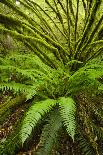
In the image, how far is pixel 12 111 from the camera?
3488mm

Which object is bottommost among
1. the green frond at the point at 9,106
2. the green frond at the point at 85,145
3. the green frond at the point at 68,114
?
the green frond at the point at 85,145

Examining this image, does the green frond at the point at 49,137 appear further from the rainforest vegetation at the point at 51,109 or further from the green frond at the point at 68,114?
the green frond at the point at 68,114

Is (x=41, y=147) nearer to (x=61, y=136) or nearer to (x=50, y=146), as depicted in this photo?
(x=50, y=146)

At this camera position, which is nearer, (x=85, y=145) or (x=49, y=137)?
(x=49, y=137)

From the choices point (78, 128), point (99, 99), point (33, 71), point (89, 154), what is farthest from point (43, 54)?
point (89, 154)

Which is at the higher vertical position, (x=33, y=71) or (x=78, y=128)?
(x=33, y=71)

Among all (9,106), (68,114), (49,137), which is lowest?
(49,137)

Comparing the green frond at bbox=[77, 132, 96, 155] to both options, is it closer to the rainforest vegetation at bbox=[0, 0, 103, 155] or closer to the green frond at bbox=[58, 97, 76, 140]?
the rainforest vegetation at bbox=[0, 0, 103, 155]

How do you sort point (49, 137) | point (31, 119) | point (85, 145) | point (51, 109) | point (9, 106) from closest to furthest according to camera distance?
point (31, 119), point (49, 137), point (85, 145), point (51, 109), point (9, 106)

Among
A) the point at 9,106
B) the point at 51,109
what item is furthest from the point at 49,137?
the point at 9,106

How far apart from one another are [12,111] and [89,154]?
1.15 metres

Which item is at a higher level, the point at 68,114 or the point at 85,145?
the point at 68,114

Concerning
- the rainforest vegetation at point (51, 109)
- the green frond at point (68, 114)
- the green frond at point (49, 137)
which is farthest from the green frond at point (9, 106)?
the green frond at point (68, 114)

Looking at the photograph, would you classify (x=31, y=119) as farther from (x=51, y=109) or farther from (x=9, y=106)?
(x=9, y=106)
